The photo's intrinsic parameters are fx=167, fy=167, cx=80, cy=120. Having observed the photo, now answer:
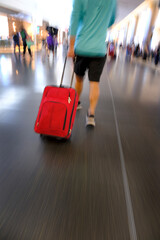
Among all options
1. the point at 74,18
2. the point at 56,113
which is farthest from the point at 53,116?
the point at 74,18

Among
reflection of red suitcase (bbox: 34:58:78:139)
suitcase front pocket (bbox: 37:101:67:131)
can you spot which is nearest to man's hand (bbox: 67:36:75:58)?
reflection of red suitcase (bbox: 34:58:78:139)

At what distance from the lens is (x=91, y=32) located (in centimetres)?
184

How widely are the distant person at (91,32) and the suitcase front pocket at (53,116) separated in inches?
24.4

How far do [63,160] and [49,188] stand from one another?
1.06 ft

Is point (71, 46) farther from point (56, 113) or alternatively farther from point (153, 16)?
point (153, 16)

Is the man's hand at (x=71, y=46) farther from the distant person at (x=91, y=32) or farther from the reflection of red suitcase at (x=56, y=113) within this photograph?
the reflection of red suitcase at (x=56, y=113)

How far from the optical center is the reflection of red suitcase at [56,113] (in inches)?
63.1

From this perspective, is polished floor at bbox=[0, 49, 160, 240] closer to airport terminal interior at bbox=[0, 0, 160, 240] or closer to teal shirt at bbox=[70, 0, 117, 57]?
airport terminal interior at bbox=[0, 0, 160, 240]

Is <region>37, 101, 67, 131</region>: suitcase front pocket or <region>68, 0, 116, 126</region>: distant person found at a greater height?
<region>68, 0, 116, 126</region>: distant person

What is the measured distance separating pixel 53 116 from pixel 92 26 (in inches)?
42.9

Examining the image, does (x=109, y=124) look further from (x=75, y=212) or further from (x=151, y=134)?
(x=75, y=212)

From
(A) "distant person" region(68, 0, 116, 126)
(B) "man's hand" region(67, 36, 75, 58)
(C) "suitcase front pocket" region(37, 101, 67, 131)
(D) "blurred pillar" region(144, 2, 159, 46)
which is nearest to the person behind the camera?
(C) "suitcase front pocket" region(37, 101, 67, 131)

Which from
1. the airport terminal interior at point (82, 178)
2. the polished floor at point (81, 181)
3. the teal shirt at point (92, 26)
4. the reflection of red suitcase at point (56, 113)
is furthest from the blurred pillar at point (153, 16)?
the reflection of red suitcase at point (56, 113)

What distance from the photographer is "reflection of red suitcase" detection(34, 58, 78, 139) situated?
1603 mm
